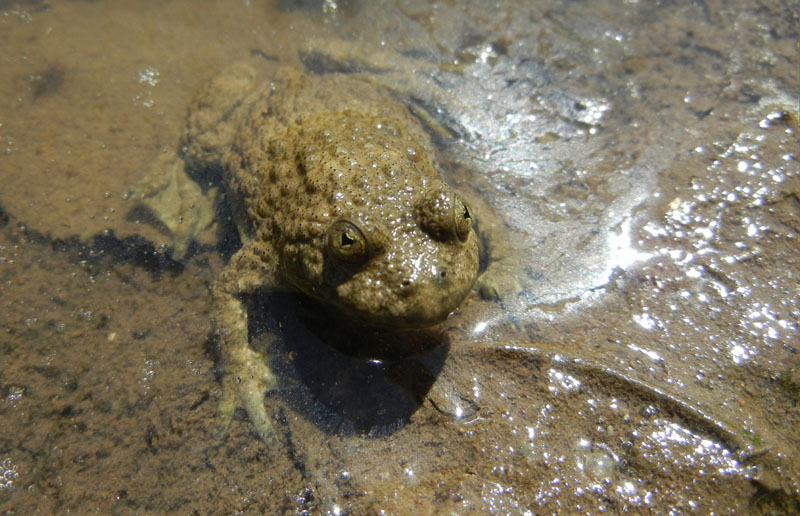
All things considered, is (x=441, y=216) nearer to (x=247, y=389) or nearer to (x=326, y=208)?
(x=326, y=208)

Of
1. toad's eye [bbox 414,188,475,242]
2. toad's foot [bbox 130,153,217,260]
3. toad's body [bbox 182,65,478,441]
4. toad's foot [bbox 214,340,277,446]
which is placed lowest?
toad's foot [bbox 214,340,277,446]

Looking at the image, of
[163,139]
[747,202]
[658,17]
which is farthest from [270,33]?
[747,202]

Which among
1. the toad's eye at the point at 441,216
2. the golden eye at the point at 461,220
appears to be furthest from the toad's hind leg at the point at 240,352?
the golden eye at the point at 461,220

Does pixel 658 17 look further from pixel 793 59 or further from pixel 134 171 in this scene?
pixel 134 171

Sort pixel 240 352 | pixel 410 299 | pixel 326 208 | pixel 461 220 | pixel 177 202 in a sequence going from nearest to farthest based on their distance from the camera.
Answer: pixel 410 299 < pixel 461 220 < pixel 326 208 < pixel 240 352 < pixel 177 202

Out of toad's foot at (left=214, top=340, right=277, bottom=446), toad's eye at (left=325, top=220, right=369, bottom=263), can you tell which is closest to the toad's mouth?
toad's eye at (left=325, top=220, right=369, bottom=263)

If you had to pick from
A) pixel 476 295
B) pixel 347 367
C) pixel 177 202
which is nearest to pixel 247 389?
pixel 347 367

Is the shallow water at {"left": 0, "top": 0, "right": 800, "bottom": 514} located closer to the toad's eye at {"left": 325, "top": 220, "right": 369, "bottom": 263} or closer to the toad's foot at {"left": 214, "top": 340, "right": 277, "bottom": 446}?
the toad's foot at {"left": 214, "top": 340, "right": 277, "bottom": 446}

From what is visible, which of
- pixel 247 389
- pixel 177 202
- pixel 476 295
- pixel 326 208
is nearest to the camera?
pixel 326 208
